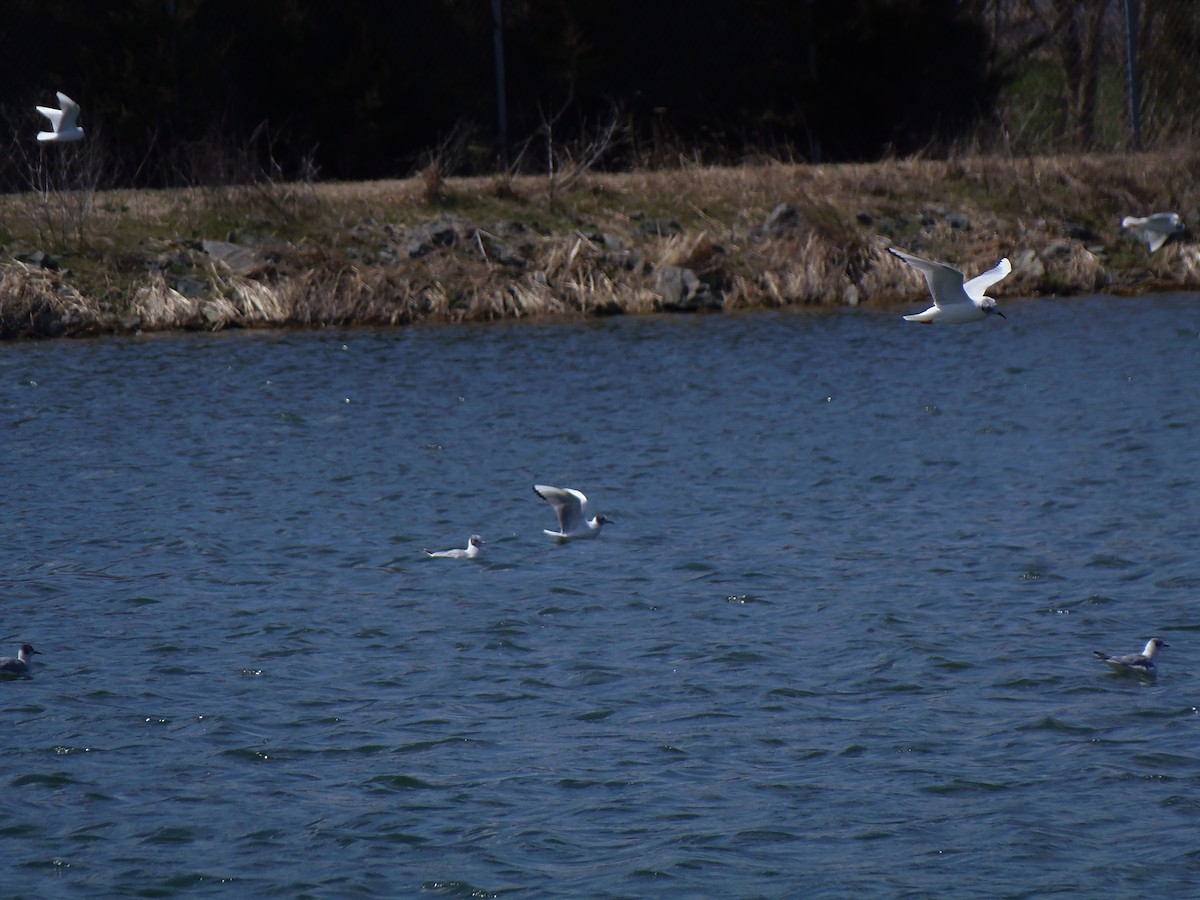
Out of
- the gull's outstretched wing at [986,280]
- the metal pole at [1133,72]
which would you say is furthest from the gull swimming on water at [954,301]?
the metal pole at [1133,72]

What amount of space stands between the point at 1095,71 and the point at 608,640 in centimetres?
2134

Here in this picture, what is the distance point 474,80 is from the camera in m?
24.9

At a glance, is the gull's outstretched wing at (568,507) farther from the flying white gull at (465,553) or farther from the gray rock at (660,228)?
the gray rock at (660,228)

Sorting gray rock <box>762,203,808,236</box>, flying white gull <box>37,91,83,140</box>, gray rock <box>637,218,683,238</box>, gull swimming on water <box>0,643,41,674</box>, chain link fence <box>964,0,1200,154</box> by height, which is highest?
chain link fence <box>964,0,1200,154</box>

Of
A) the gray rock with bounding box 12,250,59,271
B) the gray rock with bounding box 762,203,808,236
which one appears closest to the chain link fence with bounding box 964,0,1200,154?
the gray rock with bounding box 762,203,808,236

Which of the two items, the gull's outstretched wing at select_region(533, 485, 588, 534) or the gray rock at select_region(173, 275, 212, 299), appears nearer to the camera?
the gull's outstretched wing at select_region(533, 485, 588, 534)

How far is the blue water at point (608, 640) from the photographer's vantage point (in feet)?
20.5

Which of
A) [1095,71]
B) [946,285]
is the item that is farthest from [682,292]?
[946,285]

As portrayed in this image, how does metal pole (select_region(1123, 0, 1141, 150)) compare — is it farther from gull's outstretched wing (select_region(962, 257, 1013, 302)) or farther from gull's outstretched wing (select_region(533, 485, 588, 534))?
gull's outstretched wing (select_region(533, 485, 588, 534))

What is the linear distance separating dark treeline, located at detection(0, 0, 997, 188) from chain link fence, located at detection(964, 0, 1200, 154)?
4.05 ft

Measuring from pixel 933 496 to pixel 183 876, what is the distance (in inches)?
286

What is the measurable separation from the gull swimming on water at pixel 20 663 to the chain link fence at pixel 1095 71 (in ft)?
61.3

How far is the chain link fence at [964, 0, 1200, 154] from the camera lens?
1006 inches

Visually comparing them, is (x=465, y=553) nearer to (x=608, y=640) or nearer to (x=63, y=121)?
(x=608, y=640)
